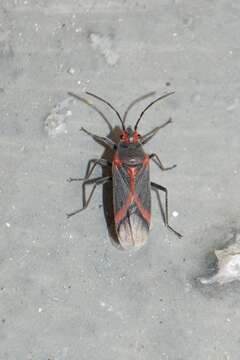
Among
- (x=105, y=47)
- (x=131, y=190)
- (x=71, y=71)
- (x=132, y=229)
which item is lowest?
(x=132, y=229)

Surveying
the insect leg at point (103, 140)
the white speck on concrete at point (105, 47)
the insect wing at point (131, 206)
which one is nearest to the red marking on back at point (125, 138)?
the insect leg at point (103, 140)

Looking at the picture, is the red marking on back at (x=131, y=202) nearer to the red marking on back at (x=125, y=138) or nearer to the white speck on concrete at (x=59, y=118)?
the red marking on back at (x=125, y=138)

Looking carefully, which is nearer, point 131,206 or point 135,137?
point 131,206

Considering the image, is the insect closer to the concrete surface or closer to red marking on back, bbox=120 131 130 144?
red marking on back, bbox=120 131 130 144

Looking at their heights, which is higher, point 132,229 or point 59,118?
point 59,118

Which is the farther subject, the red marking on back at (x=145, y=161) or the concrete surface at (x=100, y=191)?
the concrete surface at (x=100, y=191)

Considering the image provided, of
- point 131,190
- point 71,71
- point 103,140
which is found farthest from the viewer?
point 71,71

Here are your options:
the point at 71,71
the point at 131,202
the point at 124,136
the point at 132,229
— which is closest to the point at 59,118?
the point at 71,71

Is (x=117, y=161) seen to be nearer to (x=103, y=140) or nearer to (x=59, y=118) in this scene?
(x=103, y=140)

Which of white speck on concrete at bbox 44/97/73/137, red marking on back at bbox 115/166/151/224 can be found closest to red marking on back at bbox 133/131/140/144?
red marking on back at bbox 115/166/151/224
